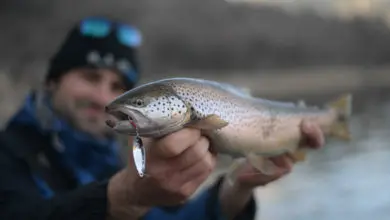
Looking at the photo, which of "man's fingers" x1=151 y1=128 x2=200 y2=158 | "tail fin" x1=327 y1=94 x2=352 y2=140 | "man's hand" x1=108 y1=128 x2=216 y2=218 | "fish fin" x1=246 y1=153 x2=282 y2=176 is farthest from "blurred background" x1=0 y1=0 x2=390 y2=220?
"man's fingers" x1=151 y1=128 x2=200 y2=158

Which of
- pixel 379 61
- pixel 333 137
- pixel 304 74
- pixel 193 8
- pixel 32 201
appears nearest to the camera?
pixel 32 201

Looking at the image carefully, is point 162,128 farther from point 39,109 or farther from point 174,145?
point 39,109

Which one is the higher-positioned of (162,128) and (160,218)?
(162,128)

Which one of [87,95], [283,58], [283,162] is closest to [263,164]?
[283,162]

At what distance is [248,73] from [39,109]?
20438mm

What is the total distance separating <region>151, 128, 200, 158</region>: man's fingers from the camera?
1636mm

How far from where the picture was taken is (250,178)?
2373mm

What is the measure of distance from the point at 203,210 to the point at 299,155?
468mm

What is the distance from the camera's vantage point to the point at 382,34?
33.6m

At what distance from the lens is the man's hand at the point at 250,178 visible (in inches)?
92.8

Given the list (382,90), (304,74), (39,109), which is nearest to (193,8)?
(304,74)

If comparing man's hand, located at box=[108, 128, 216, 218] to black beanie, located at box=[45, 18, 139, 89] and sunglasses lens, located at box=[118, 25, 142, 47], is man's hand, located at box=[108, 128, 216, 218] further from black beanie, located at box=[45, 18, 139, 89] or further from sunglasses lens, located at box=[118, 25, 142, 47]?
sunglasses lens, located at box=[118, 25, 142, 47]

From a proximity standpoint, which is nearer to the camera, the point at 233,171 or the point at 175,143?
the point at 175,143

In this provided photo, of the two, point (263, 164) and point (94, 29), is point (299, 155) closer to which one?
point (263, 164)
